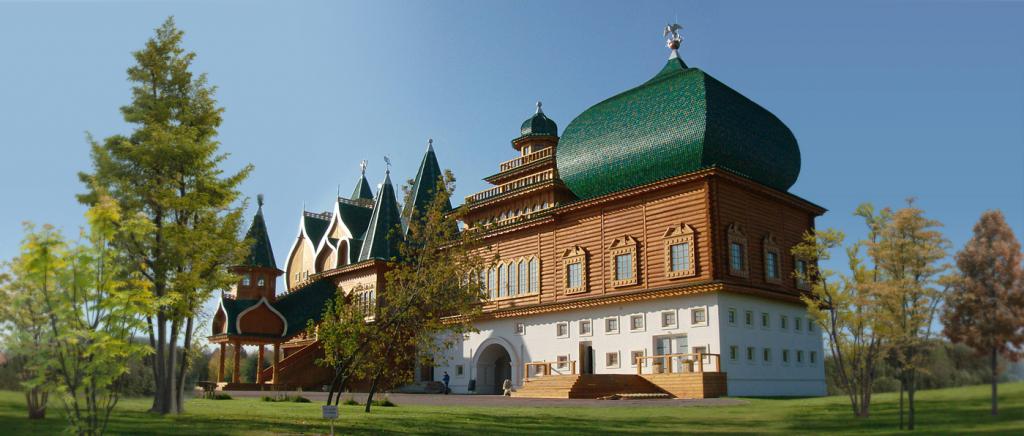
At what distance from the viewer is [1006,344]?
12.0 m

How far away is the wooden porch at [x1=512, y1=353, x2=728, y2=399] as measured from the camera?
26.2 meters

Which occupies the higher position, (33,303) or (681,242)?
(681,242)

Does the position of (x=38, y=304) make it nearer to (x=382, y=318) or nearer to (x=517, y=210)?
(x=382, y=318)

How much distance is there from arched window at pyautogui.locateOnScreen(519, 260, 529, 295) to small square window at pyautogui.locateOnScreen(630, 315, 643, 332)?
23.5 ft

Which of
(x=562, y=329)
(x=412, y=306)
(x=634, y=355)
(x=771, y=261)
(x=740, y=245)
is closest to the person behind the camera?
(x=412, y=306)

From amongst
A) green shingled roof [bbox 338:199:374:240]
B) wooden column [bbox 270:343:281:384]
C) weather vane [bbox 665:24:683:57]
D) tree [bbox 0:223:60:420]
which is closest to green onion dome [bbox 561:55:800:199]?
weather vane [bbox 665:24:683:57]

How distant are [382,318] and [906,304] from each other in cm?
1225

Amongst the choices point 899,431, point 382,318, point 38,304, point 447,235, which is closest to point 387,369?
point 382,318

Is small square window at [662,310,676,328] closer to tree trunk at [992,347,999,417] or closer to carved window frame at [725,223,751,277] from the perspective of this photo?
carved window frame at [725,223,751,277]

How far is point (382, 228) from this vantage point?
44.3m

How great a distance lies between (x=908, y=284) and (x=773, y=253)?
695 inches

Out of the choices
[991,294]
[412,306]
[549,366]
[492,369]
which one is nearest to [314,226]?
[492,369]

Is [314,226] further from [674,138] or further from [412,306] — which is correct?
[412,306]

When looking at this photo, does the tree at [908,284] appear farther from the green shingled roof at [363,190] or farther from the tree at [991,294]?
the green shingled roof at [363,190]
